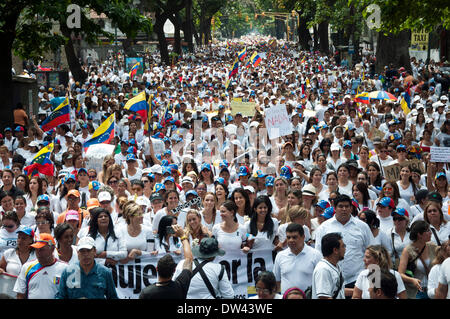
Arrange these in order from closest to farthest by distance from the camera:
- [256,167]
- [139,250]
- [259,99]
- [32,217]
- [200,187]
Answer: [139,250] → [32,217] → [200,187] → [256,167] → [259,99]

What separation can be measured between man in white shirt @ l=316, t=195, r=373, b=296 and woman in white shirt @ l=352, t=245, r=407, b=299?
0.76 meters

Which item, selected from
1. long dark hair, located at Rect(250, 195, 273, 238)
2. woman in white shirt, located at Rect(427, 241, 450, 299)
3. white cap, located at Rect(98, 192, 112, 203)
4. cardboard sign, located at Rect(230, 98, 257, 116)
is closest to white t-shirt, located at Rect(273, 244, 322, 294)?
woman in white shirt, located at Rect(427, 241, 450, 299)

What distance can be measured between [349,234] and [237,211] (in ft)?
5.57

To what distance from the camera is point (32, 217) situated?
8961 mm

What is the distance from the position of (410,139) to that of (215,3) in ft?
193

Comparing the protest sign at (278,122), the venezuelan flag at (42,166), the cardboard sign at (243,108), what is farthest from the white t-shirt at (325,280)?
the cardboard sign at (243,108)

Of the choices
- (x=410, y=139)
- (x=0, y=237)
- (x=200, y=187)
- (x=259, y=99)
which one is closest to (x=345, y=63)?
(x=259, y=99)

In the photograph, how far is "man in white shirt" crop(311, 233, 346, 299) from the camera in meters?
5.69

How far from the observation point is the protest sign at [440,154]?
10.5 metres

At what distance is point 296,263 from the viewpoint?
6312 mm

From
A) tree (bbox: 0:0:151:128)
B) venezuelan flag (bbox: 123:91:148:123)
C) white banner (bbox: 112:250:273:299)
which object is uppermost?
tree (bbox: 0:0:151:128)

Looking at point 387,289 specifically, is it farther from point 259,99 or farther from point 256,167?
point 259,99

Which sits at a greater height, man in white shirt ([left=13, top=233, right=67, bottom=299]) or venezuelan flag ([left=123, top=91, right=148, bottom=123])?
venezuelan flag ([left=123, top=91, right=148, bottom=123])

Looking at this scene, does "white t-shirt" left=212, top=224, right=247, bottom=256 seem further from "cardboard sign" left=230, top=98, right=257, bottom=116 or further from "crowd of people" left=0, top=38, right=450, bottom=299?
"cardboard sign" left=230, top=98, right=257, bottom=116
